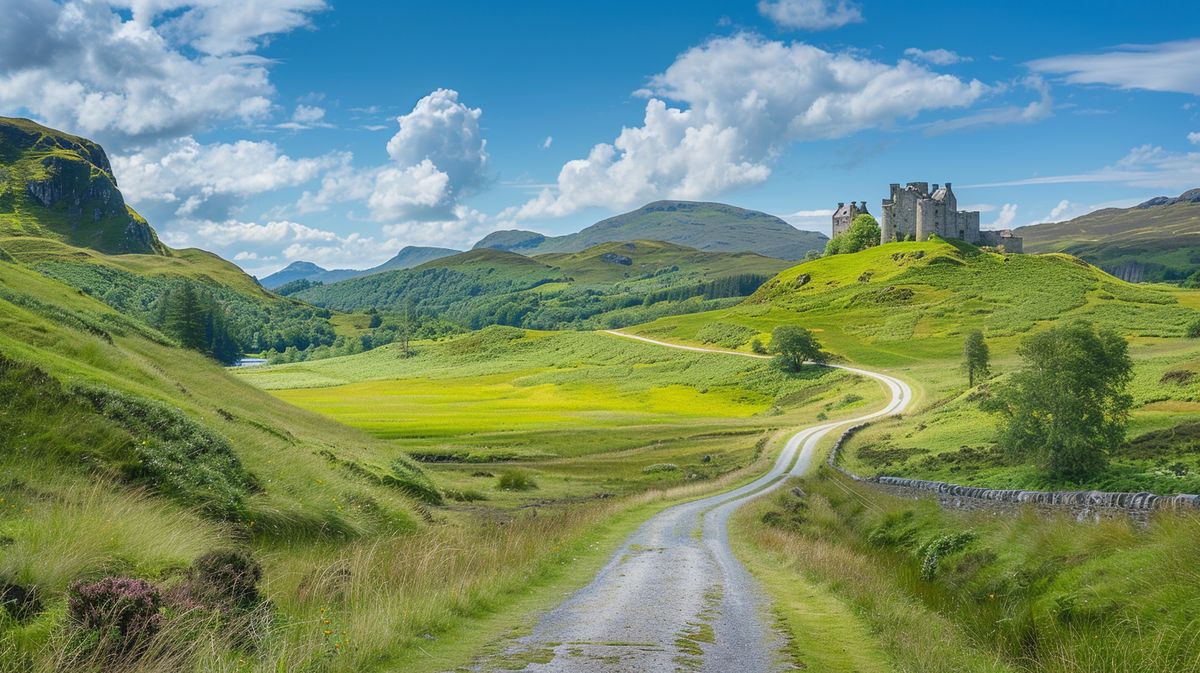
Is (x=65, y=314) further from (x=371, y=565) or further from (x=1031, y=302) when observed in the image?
(x=1031, y=302)

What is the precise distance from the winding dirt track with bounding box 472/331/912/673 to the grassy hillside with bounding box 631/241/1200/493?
53.7 feet

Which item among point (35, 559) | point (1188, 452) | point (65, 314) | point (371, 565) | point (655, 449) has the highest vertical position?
point (65, 314)

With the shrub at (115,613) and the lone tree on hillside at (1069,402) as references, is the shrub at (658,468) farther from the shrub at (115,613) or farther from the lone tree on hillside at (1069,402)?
the shrub at (115,613)

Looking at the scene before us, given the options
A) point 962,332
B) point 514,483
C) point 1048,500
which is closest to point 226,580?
point 1048,500

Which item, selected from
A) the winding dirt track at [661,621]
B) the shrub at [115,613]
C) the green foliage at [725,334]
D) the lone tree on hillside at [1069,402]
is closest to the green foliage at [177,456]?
the winding dirt track at [661,621]

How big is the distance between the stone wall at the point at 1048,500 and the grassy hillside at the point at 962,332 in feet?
11.4

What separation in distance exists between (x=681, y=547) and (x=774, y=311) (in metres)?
162

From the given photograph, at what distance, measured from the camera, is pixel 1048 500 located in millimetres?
22734

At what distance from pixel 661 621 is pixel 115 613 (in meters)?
7.38

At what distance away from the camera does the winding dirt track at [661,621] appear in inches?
380

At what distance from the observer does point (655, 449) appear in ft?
226

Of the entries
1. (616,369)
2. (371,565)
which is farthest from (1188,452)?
(616,369)

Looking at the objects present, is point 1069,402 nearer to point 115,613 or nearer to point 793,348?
point 115,613

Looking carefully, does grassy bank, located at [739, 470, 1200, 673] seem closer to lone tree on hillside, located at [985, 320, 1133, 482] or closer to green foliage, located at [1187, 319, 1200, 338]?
lone tree on hillside, located at [985, 320, 1133, 482]
